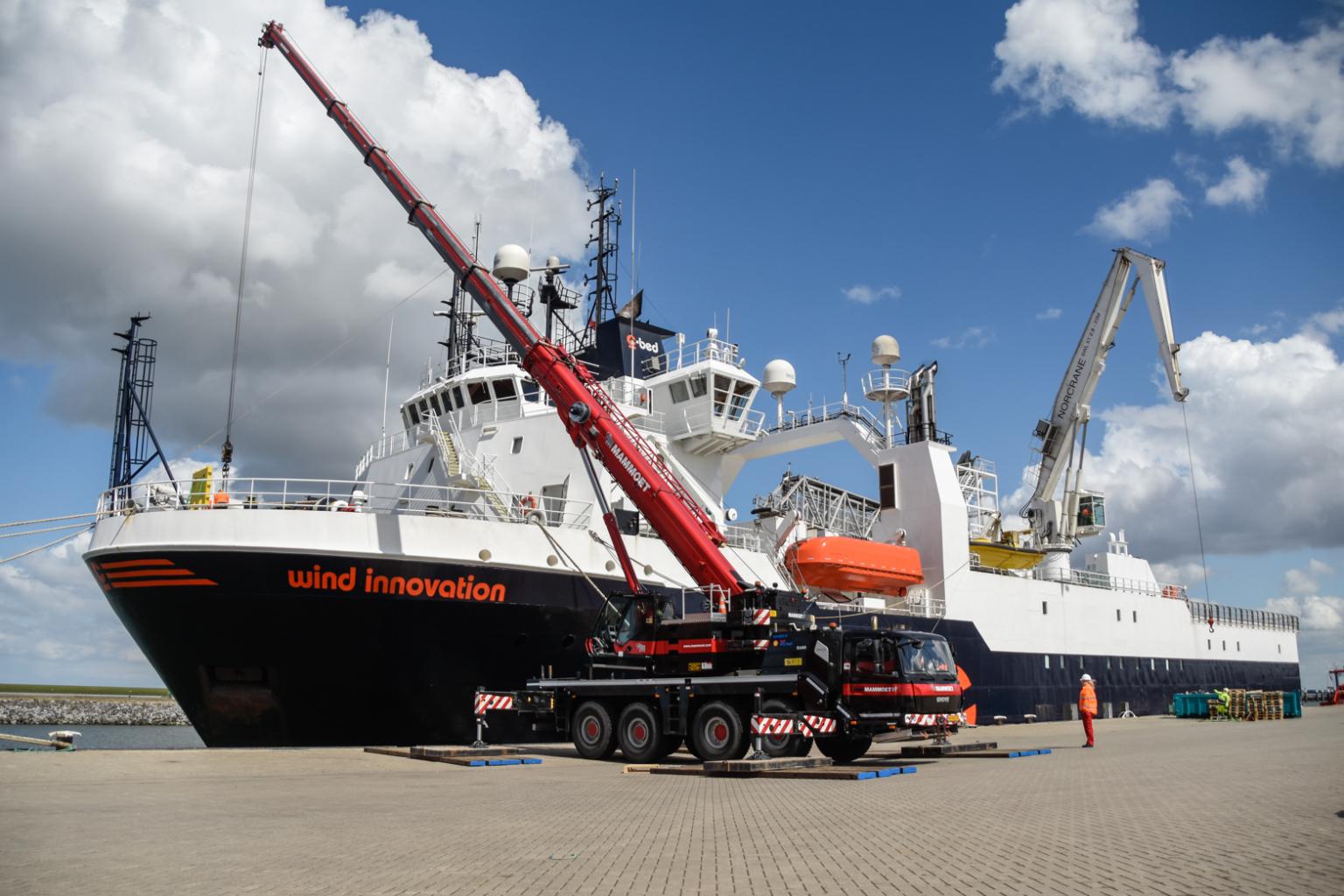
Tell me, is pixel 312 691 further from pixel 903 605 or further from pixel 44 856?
pixel 903 605

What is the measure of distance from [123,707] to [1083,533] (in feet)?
170

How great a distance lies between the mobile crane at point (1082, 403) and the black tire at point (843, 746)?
19.5 meters

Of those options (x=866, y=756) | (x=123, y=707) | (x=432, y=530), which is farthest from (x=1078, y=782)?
(x=123, y=707)

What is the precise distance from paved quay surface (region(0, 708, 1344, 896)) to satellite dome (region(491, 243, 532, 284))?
592 inches

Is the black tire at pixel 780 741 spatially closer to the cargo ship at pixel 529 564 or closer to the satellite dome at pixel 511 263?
the cargo ship at pixel 529 564

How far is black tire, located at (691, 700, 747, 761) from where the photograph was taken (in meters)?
15.2

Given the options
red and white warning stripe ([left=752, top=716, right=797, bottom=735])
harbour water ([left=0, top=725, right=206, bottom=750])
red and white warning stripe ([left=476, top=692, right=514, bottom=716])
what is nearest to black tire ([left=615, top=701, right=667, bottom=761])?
red and white warning stripe ([left=752, top=716, right=797, bottom=735])

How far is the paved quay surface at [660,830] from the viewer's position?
19.6ft

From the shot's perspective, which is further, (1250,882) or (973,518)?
(973,518)

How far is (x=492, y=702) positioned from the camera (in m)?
17.4

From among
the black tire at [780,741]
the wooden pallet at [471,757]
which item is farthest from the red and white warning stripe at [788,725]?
the wooden pallet at [471,757]

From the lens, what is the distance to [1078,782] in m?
12.2

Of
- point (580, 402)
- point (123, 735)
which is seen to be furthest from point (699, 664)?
point (123, 735)

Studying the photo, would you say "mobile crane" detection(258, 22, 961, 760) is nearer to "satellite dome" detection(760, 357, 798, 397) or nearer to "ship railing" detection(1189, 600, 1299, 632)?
"satellite dome" detection(760, 357, 798, 397)
